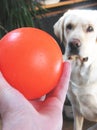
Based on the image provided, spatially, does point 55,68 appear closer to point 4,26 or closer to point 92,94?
point 92,94

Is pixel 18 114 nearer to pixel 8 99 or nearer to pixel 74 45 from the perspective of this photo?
pixel 8 99

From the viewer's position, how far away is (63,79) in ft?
2.85

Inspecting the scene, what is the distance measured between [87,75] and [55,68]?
2.71 ft

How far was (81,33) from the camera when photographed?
152 centimetres

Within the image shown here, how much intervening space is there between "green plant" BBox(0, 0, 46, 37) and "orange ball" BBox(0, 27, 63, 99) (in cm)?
98

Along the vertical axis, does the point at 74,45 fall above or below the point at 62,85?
below

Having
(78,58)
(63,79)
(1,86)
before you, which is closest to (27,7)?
(78,58)

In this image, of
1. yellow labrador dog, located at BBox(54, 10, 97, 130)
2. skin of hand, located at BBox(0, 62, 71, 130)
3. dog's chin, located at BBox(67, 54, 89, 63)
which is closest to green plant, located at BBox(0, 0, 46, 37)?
yellow labrador dog, located at BBox(54, 10, 97, 130)

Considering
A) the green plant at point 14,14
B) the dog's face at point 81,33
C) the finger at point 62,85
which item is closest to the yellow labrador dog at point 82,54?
the dog's face at point 81,33

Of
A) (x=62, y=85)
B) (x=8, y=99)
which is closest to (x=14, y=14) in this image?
(x=62, y=85)

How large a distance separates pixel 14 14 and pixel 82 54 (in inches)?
21.1

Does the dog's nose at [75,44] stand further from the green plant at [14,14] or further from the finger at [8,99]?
the finger at [8,99]

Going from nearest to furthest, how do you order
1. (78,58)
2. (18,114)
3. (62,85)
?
(18,114), (62,85), (78,58)

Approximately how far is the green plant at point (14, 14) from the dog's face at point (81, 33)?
0.97ft
